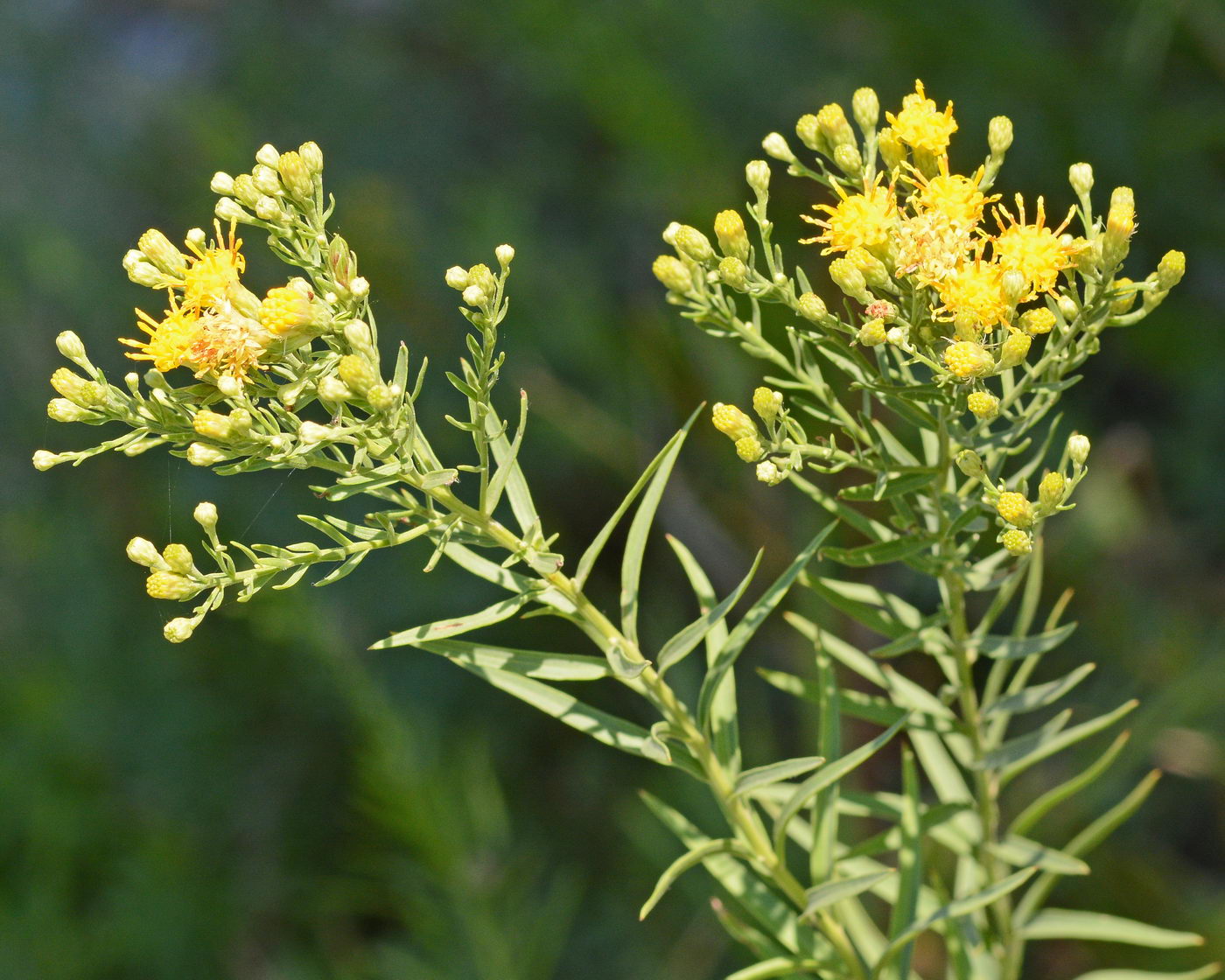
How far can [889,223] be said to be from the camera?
1.24 metres

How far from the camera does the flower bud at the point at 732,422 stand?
1.27 metres

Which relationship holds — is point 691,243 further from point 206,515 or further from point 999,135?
point 206,515

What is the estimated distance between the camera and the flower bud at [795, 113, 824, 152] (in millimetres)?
1344

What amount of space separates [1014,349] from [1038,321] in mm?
65

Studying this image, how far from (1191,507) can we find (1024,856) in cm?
258

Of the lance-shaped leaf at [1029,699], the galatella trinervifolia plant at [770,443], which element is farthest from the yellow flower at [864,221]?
the lance-shaped leaf at [1029,699]

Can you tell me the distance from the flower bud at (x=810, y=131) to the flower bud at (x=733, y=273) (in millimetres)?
202

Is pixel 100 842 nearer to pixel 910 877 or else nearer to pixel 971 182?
pixel 910 877

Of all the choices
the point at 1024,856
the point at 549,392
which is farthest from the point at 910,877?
the point at 549,392

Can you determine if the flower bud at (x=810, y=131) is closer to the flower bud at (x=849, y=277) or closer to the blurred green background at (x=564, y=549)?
the flower bud at (x=849, y=277)

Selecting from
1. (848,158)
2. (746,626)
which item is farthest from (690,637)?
(848,158)

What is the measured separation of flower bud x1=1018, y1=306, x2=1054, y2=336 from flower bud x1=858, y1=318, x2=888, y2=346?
0.16 m

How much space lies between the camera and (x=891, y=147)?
1364 millimetres

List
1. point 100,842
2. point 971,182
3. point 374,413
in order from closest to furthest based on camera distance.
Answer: point 374,413 < point 971,182 < point 100,842
